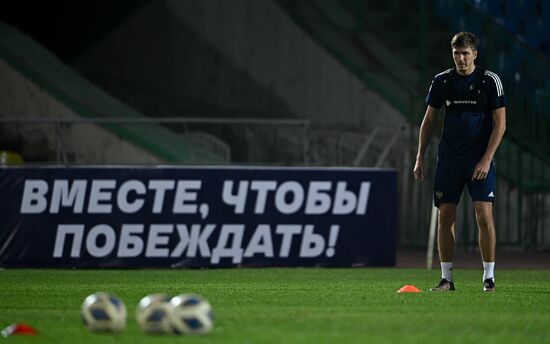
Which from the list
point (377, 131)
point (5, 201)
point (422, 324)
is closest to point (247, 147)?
point (377, 131)

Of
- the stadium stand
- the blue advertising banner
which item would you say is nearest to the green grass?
the blue advertising banner

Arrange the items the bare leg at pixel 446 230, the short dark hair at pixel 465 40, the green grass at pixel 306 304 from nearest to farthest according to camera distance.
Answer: the green grass at pixel 306 304, the short dark hair at pixel 465 40, the bare leg at pixel 446 230

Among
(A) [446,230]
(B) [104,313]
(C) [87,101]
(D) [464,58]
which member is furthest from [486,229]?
(C) [87,101]

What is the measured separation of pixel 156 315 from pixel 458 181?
14.8 ft

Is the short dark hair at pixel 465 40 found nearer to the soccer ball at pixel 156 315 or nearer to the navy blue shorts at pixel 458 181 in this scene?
the navy blue shorts at pixel 458 181

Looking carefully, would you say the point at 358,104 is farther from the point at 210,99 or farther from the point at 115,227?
the point at 115,227

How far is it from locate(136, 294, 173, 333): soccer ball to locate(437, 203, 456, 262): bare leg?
4.42 m

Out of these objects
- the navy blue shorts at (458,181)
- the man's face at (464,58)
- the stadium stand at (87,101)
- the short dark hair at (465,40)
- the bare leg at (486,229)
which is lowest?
the bare leg at (486,229)

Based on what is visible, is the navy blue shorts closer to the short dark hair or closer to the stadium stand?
the short dark hair

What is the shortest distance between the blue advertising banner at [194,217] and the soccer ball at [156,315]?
26.1 ft

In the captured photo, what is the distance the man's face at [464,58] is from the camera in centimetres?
1072

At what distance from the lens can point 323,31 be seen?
76.5 feet

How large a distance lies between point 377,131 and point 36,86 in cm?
532

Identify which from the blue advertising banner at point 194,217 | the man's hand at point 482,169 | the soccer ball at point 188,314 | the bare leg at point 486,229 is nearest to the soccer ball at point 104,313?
the soccer ball at point 188,314
